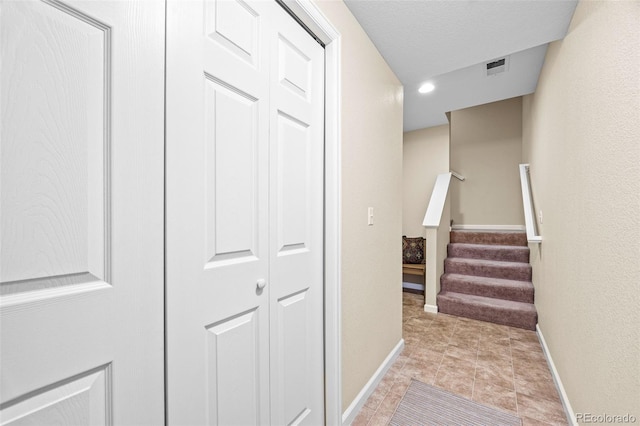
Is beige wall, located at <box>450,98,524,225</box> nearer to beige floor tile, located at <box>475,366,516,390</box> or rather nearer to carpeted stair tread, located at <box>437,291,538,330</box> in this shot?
carpeted stair tread, located at <box>437,291,538,330</box>

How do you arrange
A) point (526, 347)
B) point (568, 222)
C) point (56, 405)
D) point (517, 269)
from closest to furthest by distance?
point (56, 405), point (568, 222), point (526, 347), point (517, 269)

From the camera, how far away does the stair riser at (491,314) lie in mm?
2795

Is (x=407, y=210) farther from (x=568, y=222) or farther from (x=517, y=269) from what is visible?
(x=568, y=222)

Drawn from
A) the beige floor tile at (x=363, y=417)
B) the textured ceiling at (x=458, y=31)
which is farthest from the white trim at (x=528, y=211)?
the beige floor tile at (x=363, y=417)

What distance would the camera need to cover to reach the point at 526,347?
7.94 feet

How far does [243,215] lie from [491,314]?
312 centimetres

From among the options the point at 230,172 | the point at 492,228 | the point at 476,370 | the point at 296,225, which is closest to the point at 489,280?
the point at 492,228

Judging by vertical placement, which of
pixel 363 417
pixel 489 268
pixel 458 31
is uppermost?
pixel 458 31

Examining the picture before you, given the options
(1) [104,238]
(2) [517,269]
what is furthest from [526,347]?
(1) [104,238]

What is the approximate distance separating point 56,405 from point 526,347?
3108 millimetres

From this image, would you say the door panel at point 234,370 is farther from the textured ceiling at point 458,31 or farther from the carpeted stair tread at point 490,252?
the carpeted stair tread at point 490,252

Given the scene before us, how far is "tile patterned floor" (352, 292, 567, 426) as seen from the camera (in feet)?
5.48

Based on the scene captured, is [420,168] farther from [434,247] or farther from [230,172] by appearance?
[230,172]

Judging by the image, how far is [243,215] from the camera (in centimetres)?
98
